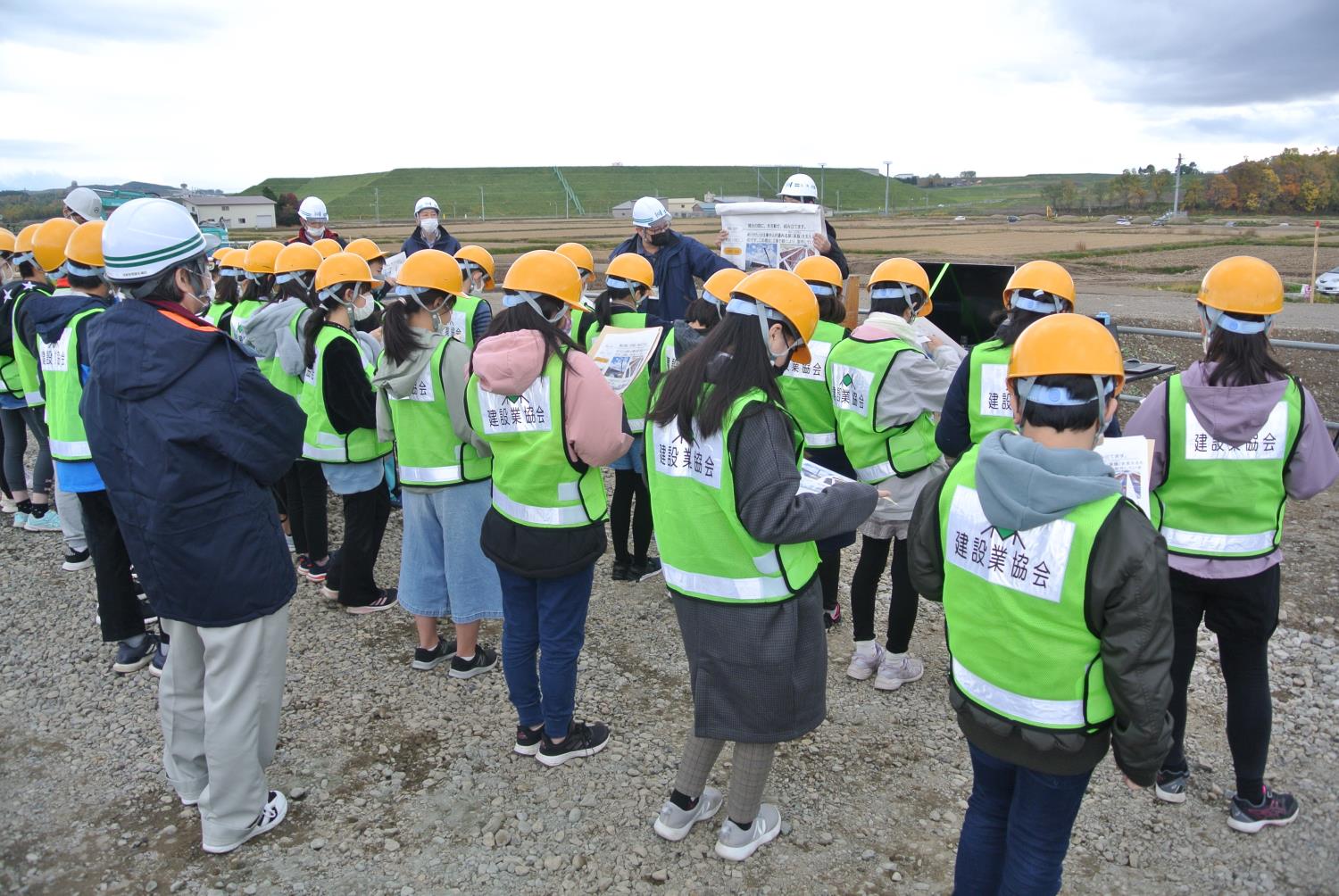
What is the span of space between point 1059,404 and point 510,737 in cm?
303

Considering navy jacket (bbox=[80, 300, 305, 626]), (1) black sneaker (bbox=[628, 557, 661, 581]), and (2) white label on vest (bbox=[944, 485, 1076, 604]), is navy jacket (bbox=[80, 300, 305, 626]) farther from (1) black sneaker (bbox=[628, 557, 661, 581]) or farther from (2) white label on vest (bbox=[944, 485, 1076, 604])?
(1) black sneaker (bbox=[628, 557, 661, 581])

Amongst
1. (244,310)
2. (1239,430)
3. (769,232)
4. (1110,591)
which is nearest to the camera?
(1110,591)

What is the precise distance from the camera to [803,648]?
3076 millimetres

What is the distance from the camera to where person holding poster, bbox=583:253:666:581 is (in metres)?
5.76

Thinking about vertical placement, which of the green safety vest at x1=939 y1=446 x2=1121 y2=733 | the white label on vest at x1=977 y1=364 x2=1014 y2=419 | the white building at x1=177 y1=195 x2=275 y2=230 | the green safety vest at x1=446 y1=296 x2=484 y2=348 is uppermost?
the white building at x1=177 y1=195 x2=275 y2=230

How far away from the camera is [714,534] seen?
2.95 meters

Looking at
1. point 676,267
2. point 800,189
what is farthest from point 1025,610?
point 800,189

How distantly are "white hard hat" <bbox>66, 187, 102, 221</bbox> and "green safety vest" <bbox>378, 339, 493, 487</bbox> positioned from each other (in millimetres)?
4027

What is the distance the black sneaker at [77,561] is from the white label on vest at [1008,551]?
6368mm

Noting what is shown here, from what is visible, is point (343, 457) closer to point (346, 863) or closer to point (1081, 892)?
point (346, 863)

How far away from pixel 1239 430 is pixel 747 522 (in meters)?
1.83

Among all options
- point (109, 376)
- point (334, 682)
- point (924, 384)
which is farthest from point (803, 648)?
point (334, 682)

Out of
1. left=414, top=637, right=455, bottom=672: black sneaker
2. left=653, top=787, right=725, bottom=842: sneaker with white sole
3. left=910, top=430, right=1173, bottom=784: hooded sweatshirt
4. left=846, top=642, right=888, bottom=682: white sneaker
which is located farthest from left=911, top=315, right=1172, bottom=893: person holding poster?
left=414, top=637, right=455, bottom=672: black sneaker

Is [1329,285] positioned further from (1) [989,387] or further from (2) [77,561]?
(2) [77,561]
